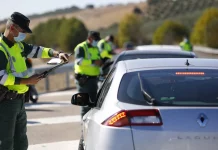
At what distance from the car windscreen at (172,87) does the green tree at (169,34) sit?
65.3 metres

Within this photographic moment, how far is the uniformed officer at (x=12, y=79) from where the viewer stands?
610 cm

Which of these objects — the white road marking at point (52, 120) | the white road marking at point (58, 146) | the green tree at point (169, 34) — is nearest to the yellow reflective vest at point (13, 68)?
the white road marking at point (58, 146)

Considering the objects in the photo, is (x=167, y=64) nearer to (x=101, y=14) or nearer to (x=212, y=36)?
(x=212, y=36)

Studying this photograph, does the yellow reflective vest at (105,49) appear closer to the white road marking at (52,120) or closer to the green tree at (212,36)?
the white road marking at (52,120)

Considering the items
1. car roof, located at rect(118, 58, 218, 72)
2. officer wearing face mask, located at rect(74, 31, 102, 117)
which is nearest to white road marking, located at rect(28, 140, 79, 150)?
officer wearing face mask, located at rect(74, 31, 102, 117)

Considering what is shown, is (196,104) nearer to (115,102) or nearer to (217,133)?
(217,133)

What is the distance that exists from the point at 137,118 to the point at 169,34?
68.1 metres

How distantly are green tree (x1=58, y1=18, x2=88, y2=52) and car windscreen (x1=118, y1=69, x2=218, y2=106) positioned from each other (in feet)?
169

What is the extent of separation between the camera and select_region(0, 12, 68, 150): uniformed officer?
610 centimetres

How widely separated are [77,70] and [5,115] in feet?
15.7

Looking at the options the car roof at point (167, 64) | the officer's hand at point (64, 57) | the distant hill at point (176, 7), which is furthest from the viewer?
the distant hill at point (176, 7)

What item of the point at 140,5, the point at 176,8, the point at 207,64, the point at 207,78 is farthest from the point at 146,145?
the point at 140,5

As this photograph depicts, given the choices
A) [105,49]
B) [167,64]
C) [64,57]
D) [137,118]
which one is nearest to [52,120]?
[64,57]

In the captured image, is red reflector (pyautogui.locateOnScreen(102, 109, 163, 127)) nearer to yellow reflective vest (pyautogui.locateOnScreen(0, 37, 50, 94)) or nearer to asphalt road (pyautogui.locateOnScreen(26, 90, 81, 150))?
yellow reflective vest (pyautogui.locateOnScreen(0, 37, 50, 94))
